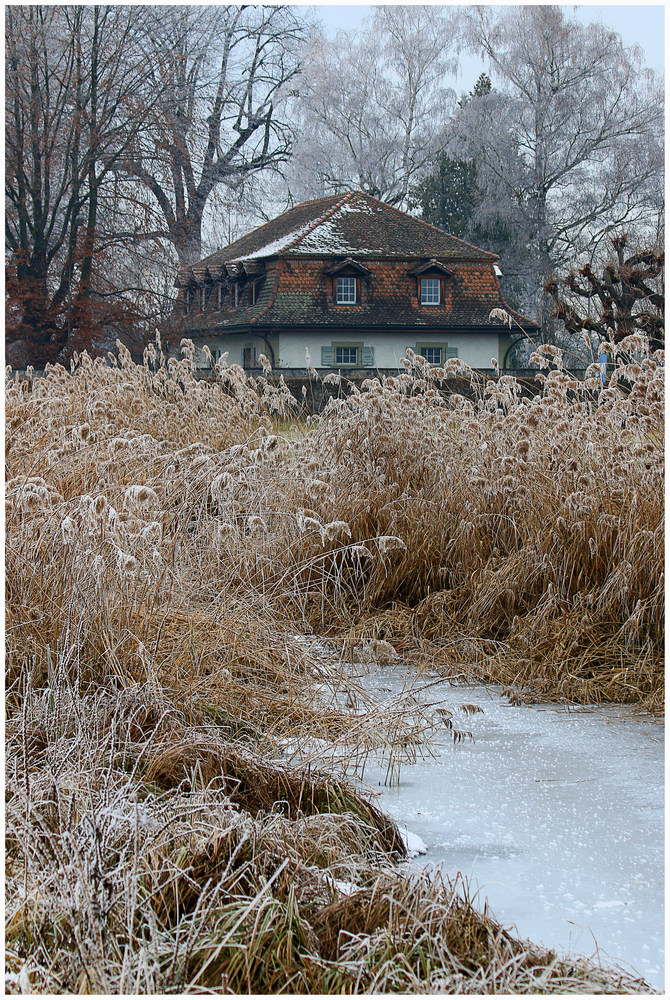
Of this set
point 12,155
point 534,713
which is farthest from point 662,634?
point 12,155

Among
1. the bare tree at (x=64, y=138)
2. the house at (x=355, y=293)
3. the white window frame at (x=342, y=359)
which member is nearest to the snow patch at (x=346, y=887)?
the bare tree at (x=64, y=138)

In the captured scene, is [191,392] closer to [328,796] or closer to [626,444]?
[626,444]

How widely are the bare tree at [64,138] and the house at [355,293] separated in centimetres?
590

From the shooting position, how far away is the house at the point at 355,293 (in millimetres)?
29875

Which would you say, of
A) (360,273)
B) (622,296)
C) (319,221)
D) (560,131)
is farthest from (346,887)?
(560,131)

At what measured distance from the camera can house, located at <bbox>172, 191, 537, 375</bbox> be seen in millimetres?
29875

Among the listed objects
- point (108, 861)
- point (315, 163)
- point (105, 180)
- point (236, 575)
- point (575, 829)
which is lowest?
point (575, 829)

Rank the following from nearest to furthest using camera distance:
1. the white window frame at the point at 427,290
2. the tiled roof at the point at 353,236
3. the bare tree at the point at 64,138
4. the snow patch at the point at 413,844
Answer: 1. the snow patch at the point at 413,844
2. the bare tree at the point at 64,138
3. the tiled roof at the point at 353,236
4. the white window frame at the point at 427,290

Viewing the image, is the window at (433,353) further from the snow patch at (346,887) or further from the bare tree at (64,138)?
the snow patch at (346,887)

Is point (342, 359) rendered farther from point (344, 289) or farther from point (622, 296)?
point (622, 296)

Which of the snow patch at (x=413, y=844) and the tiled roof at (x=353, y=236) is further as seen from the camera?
the tiled roof at (x=353, y=236)

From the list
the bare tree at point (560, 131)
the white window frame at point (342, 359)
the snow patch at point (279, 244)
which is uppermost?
the bare tree at point (560, 131)

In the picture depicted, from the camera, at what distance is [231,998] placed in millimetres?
2039

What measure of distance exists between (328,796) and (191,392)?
206 inches
